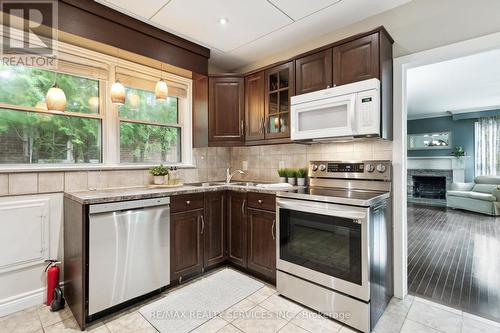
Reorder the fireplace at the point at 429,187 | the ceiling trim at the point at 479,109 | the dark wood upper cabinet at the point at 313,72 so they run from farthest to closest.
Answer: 1. the fireplace at the point at 429,187
2. the ceiling trim at the point at 479,109
3. the dark wood upper cabinet at the point at 313,72

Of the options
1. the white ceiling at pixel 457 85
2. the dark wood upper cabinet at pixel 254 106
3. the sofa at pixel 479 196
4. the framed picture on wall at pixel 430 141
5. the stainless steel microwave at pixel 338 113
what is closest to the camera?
the stainless steel microwave at pixel 338 113

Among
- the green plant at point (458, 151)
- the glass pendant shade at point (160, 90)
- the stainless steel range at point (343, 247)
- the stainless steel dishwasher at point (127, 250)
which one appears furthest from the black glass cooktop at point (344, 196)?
the green plant at point (458, 151)

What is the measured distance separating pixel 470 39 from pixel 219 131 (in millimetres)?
2587

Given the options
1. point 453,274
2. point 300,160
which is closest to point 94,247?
point 300,160

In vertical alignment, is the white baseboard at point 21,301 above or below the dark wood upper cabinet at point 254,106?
below

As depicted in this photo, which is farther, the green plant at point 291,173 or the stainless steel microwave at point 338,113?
the green plant at point 291,173

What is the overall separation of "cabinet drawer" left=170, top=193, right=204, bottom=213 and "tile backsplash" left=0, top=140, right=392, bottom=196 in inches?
28.0

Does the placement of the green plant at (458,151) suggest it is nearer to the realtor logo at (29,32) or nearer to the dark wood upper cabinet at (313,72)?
the dark wood upper cabinet at (313,72)

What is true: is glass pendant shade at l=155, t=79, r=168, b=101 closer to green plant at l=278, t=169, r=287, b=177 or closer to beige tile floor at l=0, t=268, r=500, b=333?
green plant at l=278, t=169, r=287, b=177

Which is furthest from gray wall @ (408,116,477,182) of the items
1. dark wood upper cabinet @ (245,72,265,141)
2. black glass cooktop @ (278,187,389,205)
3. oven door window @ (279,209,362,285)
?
oven door window @ (279,209,362,285)

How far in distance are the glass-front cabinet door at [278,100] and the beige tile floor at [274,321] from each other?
5.85 ft

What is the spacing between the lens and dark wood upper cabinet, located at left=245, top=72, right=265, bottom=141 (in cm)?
305

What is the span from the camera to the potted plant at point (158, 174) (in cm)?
281

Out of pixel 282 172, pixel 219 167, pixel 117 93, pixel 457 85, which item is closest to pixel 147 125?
pixel 117 93
